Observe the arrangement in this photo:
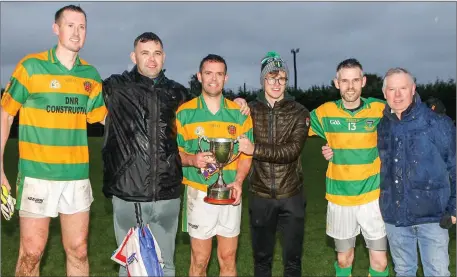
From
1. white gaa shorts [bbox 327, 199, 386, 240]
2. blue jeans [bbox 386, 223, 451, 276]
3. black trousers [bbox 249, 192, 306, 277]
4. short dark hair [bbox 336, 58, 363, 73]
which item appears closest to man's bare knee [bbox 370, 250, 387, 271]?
white gaa shorts [bbox 327, 199, 386, 240]

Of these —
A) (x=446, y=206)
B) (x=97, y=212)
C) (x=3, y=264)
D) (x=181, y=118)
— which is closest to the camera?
(x=446, y=206)

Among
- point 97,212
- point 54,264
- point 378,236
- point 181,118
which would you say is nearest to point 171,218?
point 181,118

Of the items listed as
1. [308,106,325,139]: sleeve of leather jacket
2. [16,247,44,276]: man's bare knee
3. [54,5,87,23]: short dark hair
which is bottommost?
[16,247,44,276]: man's bare knee

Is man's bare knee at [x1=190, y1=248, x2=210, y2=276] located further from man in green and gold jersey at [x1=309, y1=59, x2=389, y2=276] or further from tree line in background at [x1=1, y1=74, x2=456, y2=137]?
tree line in background at [x1=1, y1=74, x2=456, y2=137]

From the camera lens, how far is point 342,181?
206 inches

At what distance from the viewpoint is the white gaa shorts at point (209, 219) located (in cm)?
506

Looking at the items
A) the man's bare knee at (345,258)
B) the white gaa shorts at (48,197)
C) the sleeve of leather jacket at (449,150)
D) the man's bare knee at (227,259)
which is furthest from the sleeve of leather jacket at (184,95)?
the sleeve of leather jacket at (449,150)

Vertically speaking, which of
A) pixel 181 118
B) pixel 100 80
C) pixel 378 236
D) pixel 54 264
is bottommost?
pixel 54 264

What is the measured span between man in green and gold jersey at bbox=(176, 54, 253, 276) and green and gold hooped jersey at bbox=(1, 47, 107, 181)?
0.95 metres

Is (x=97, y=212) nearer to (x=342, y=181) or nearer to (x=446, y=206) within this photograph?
(x=342, y=181)

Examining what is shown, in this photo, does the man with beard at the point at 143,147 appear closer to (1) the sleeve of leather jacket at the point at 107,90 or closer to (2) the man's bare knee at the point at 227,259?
(1) the sleeve of leather jacket at the point at 107,90

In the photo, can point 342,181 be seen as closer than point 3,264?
Yes

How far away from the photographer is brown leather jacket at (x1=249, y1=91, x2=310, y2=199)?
208 inches

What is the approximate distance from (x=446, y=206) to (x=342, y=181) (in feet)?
3.07
